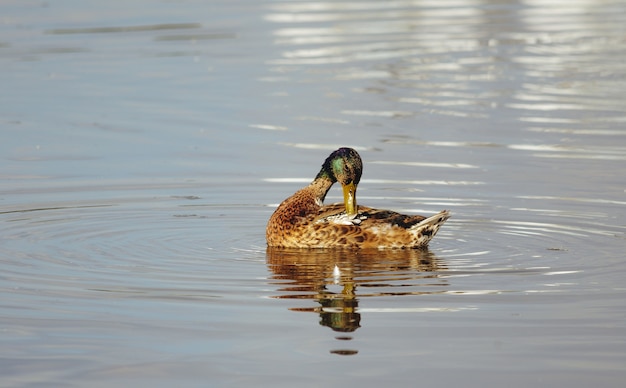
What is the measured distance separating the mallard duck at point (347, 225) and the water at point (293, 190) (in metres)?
0.21

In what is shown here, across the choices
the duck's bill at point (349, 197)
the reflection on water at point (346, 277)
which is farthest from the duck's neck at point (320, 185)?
the reflection on water at point (346, 277)

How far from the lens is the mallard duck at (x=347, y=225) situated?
11.3 meters

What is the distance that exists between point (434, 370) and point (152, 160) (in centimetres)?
797

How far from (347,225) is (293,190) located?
214cm

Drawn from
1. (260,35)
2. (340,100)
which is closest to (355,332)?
(340,100)

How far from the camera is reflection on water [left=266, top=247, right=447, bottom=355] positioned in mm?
8922

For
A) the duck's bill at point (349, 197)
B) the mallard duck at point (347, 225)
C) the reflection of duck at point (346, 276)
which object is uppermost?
the duck's bill at point (349, 197)

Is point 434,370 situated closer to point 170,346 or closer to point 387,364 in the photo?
point 387,364

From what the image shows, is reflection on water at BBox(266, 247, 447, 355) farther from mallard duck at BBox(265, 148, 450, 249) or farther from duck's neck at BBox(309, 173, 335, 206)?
duck's neck at BBox(309, 173, 335, 206)

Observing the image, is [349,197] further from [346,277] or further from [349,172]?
[346,277]

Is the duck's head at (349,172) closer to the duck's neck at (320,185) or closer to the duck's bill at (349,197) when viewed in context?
the duck's bill at (349,197)

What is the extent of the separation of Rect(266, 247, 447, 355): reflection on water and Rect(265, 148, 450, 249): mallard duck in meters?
0.08

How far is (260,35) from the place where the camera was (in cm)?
2536

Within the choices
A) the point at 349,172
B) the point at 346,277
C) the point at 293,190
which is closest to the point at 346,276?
the point at 346,277
